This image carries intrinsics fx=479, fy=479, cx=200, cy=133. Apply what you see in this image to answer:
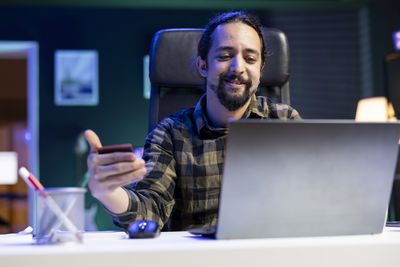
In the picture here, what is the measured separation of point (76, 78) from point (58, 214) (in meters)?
4.08

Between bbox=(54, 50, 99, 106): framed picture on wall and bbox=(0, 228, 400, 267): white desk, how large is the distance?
4.08 meters

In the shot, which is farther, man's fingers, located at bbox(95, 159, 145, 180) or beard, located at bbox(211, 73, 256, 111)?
beard, located at bbox(211, 73, 256, 111)

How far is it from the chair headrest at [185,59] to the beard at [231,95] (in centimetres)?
21

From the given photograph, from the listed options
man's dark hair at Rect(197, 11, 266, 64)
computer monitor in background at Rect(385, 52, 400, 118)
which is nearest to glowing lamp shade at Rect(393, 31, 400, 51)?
computer monitor in background at Rect(385, 52, 400, 118)

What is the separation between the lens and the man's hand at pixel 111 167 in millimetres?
786

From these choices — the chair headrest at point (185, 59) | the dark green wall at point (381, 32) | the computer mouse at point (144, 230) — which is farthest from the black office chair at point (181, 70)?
the dark green wall at point (381, 32)

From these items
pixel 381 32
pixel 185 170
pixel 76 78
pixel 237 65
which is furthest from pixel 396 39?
pixel 185 170

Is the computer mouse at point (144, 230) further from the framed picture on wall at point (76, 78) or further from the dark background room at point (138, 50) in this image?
the framed picture on wall at point (76, 78)

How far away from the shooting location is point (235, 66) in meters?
1.44

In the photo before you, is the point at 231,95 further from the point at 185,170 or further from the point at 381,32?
the point at 381,32

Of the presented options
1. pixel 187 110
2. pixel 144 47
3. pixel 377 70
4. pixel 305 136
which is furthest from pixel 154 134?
pixel 377 70

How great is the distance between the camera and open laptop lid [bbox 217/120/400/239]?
71cm

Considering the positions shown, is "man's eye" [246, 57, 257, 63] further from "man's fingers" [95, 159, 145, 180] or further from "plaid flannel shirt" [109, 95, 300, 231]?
"man's fingers" [95, 159, 145, 180]

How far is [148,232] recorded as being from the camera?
850 millimetres
